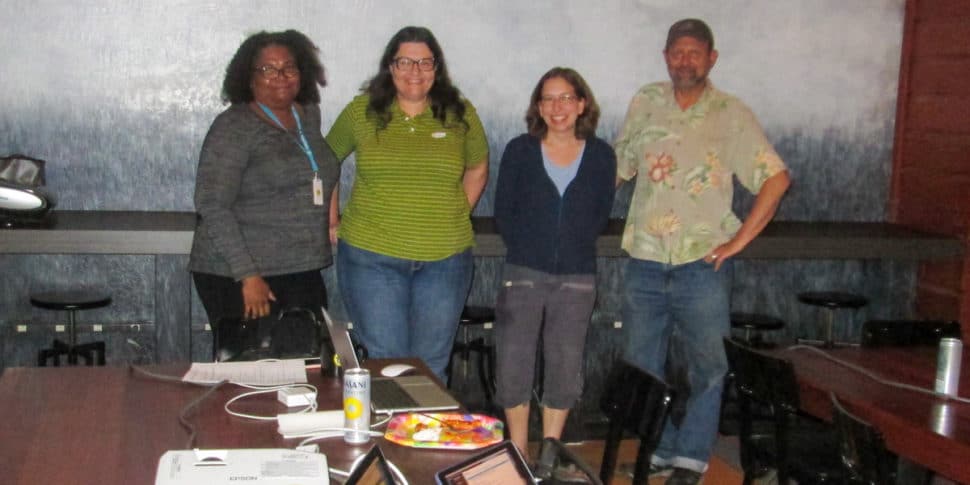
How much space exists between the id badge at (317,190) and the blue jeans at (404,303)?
0.18 metres

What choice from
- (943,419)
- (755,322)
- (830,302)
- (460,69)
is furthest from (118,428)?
(830,302)

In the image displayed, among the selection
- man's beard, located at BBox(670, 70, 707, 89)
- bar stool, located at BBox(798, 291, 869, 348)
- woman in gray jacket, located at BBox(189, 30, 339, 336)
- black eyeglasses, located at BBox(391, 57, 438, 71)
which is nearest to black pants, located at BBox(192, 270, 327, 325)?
woman in gray jacket, located at BBox(189, 30, 339, 336)

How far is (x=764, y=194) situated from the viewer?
11.3 ft

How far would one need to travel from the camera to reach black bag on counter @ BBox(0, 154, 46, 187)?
4007 millimetres

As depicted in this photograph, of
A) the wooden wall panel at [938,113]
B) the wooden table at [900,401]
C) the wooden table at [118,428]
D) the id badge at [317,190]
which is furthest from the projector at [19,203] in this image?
the wooden wall panel at [938,113]

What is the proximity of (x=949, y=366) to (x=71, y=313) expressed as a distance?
314 centimetres

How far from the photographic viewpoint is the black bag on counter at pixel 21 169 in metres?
4.01

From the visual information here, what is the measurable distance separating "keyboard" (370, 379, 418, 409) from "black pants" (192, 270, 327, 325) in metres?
0.73

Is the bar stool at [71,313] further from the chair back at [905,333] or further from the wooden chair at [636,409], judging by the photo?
the chair back at [905,333]

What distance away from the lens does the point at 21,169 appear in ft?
13.3

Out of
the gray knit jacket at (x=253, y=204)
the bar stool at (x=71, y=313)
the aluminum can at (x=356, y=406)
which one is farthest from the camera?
the bar stool at (x=71, y=313)

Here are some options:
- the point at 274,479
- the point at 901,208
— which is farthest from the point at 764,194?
the point at 274,479

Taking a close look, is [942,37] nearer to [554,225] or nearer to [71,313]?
[554,225]

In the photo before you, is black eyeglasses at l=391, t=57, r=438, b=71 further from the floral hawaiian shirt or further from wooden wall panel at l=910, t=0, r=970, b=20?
wooden wall panel at l=910, t=0, r=970, b=20
